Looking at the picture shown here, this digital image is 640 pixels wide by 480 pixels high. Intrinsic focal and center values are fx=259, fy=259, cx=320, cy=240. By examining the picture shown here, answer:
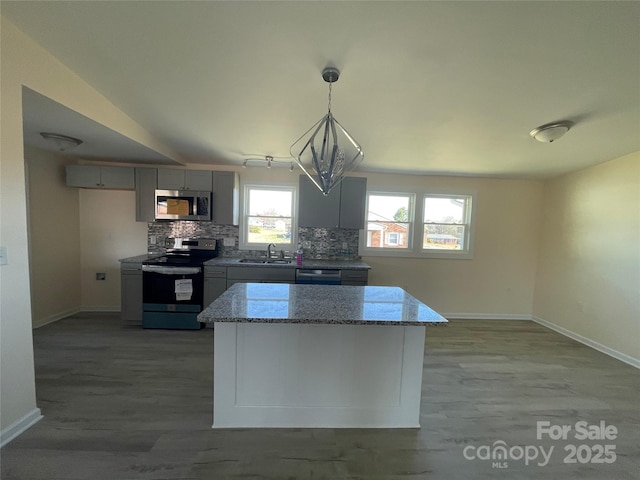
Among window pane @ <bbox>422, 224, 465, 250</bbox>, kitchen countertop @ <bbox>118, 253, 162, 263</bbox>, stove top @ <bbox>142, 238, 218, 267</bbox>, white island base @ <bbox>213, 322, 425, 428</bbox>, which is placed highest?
window pane @ <bbox>422, 224, 465, 250</bbox>

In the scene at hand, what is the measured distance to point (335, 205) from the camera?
3.72m

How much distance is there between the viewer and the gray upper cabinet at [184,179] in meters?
3.54

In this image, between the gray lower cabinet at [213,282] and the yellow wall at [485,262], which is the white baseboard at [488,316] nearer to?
the yellow wall at [485,262]

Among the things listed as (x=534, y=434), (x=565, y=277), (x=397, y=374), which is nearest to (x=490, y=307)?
(x=565, y=277)

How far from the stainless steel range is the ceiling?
58.9 inches

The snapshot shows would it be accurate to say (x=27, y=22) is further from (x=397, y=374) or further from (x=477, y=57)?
(x=397, y=374)

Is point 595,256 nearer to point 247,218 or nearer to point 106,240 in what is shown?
point 247,218

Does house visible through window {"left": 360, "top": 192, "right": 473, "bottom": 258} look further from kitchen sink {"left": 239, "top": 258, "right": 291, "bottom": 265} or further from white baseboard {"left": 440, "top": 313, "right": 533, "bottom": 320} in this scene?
kitchen sink {"left": 239, "top": 258, "right": 291, "bottom": 265}

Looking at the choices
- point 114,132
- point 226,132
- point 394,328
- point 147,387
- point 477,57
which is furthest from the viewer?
Result: point 226,132

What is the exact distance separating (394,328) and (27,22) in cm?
284

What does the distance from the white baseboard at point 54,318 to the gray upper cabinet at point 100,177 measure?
69.2 inches

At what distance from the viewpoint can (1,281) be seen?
1.48 metres

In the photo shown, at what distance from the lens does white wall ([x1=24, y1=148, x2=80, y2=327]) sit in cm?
319

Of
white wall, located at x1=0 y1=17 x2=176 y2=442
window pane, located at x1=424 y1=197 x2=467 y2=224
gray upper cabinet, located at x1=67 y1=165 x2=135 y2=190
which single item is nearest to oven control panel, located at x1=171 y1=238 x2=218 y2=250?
gray upper cabinet, located at x1=67 y1=165 x2=135 y2=190
